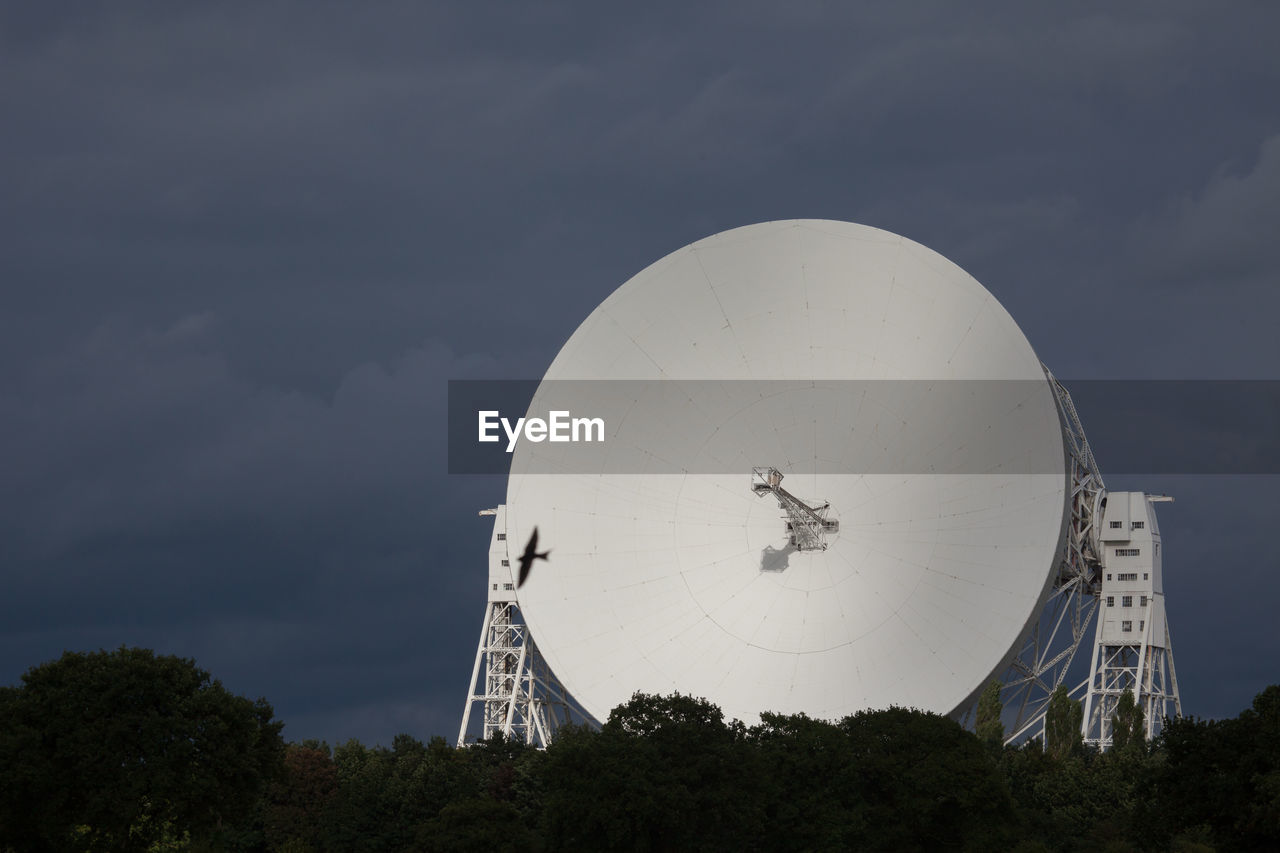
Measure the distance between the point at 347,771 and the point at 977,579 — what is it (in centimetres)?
3410

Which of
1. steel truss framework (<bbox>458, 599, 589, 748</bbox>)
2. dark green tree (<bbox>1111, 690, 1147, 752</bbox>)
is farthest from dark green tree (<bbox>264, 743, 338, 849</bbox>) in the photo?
dark green tree (<bbox>1111, 690, 1147, 752</bbox>)

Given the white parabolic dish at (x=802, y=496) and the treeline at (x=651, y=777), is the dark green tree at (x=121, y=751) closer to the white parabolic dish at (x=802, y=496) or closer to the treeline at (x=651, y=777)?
the treeline at (x=651, y=777)

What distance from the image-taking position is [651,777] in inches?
2135

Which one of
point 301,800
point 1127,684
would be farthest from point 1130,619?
point 301,800

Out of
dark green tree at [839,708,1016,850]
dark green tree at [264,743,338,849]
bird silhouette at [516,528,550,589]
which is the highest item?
bird silhouette at [516,528,550,589]

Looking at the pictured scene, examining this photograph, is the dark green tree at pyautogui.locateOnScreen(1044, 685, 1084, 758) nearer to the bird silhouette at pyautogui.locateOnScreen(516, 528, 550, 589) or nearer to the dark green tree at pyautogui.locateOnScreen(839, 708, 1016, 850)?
the dark green tree at pyautogui.locateOnScreen(839, 708, 1016, 850)

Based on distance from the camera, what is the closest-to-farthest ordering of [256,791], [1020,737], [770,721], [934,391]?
[256,791], [770,721], [934,391], [1020,737]

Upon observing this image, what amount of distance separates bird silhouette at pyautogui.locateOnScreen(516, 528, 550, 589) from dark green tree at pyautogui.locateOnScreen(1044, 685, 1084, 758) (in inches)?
918

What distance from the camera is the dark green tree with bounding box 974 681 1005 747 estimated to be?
2751 inches

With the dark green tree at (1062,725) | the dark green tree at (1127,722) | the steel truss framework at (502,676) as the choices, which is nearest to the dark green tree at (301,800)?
the steel truss framework at (502,676)

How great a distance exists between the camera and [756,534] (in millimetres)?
67000

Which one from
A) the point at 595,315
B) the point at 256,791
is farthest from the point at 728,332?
the point at 256,791

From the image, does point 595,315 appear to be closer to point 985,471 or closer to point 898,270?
point 898,270

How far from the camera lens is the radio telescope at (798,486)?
62.4 meters
